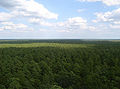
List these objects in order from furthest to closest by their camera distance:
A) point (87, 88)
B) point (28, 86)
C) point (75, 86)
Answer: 1. point (75, 86)
2. point (87, 88)
3. point (28, 86)

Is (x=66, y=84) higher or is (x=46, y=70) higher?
(x=46, y=70)

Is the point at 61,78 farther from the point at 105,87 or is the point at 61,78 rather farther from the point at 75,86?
the point at 105,87

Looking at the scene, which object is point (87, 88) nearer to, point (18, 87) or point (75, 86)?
point (75, 86)

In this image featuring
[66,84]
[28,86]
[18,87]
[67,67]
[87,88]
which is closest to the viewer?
[18,87]

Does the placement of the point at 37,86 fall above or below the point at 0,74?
below

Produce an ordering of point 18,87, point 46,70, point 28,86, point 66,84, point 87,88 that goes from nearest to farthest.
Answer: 1. point 18,87
2. point 28,86
3. point 87,88
4. point 66,84
5. point 46,70

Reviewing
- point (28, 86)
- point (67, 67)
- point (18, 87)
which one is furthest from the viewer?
point (67, 67)

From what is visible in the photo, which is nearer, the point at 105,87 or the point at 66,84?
the point at 105,87

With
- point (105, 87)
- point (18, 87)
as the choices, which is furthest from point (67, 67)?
point (18, 87)

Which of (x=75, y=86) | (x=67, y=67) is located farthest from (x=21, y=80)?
(x=67, y=67)
